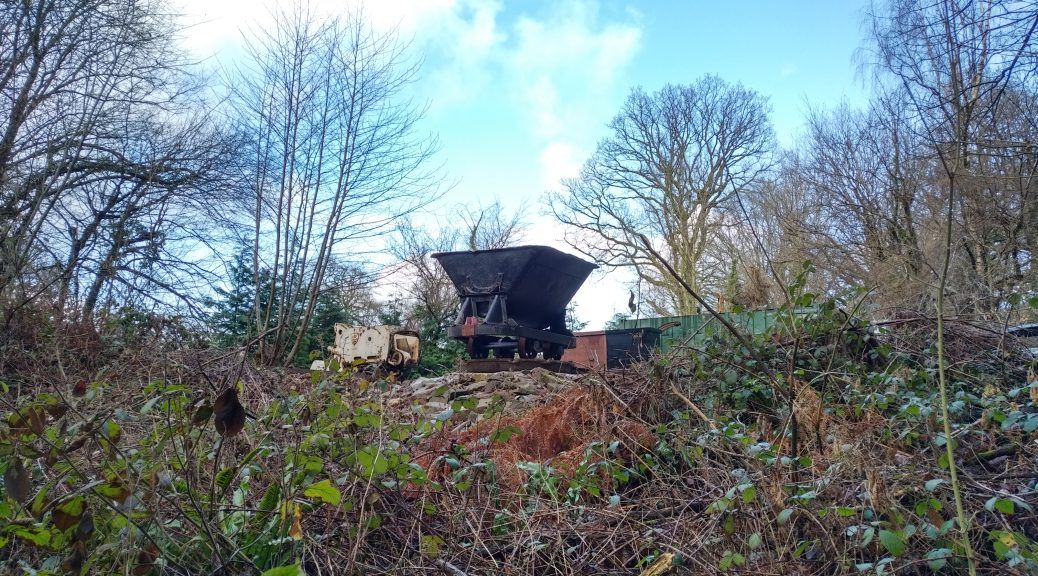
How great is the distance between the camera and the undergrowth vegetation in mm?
1854

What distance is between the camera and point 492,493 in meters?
2.84

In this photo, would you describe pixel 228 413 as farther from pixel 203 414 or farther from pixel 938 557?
pixel 938 557

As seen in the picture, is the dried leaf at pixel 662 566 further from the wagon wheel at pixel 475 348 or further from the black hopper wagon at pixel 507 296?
the wagon wheel at pixel 475 348

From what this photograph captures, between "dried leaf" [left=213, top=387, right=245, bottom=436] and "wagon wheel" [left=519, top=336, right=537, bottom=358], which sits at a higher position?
"wagon wheel" [left=519, top=336, right=537, bottom=358]

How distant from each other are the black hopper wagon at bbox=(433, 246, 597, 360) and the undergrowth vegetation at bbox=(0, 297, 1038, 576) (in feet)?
16.4

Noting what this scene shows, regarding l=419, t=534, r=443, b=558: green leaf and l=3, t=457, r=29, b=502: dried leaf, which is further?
l=419, t=534, r=443, b=558: green leaf

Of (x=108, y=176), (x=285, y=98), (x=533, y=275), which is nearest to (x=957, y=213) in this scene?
(x=533, y=275)

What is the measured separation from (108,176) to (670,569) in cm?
1041

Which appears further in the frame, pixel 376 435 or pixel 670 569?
pixel 376 435

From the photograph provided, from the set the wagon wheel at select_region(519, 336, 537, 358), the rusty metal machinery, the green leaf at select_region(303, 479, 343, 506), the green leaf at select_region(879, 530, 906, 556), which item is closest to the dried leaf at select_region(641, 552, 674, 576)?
the green leaf at select_region(879, 530, 906, 556)

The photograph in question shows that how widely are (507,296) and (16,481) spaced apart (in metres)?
7.21

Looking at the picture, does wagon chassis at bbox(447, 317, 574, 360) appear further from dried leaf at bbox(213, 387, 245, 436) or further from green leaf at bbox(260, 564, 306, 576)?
green leaf at bbox(260, 564, 306, 576)

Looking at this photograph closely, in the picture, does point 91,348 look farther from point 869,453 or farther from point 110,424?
point 869,453

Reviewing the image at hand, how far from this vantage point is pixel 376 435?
9.02ft
